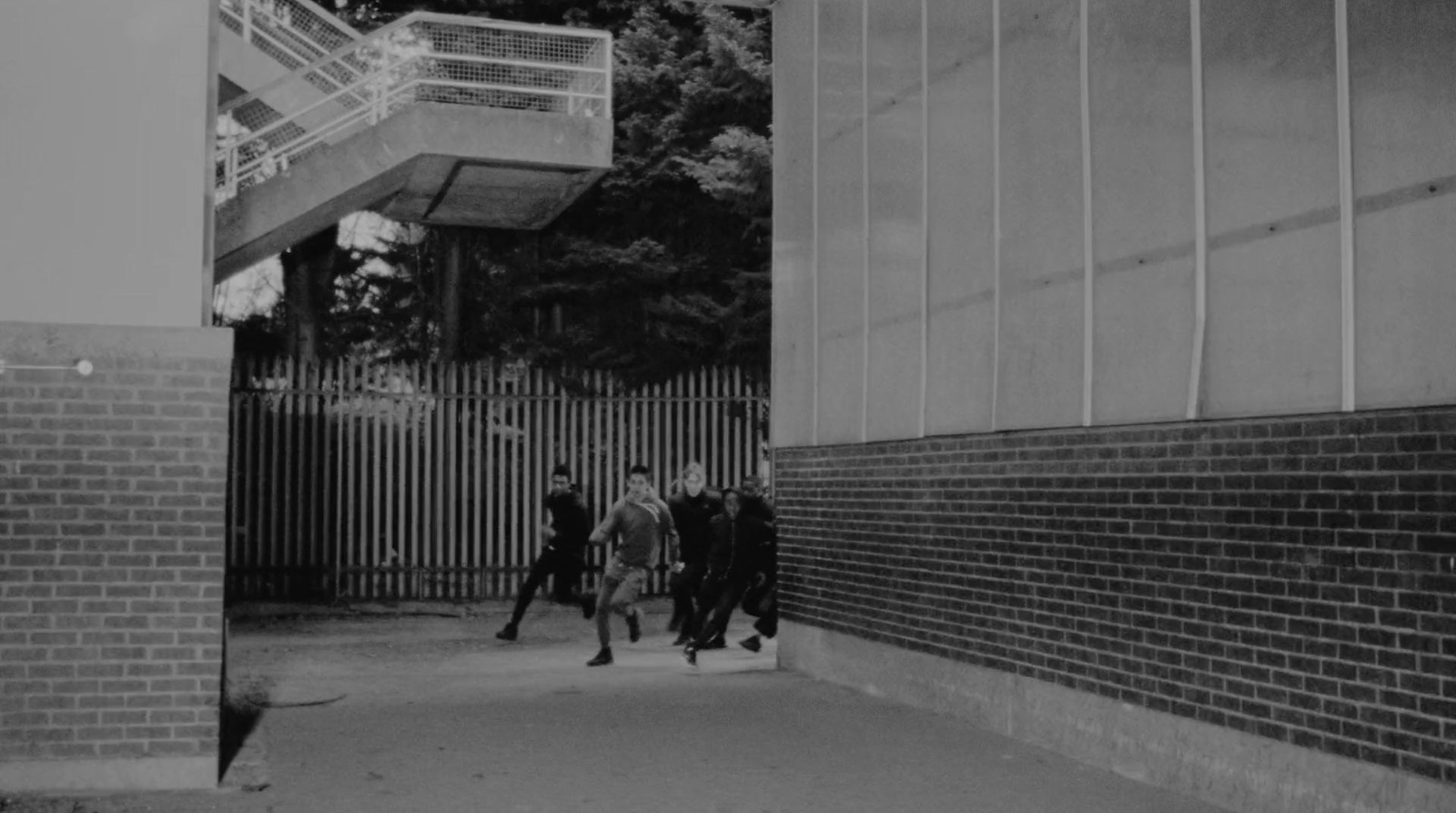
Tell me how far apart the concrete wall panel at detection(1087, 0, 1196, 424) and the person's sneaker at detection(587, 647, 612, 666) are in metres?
6.31

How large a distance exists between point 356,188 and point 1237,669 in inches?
426

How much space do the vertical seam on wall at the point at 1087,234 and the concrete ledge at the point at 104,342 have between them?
4.72m

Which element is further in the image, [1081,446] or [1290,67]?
[1081,446]

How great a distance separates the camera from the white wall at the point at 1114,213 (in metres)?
6.62

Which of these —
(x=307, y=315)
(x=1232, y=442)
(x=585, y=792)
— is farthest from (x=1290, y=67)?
(x=307, y=315)

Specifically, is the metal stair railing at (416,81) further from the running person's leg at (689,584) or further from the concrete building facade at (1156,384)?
the running person's leg at (689,584)

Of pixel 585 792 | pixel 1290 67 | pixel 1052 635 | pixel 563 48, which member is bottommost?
pixel 585 792

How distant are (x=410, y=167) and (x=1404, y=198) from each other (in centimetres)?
1131

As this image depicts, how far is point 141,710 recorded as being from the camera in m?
7.83

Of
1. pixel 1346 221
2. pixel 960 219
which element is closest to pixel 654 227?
pixel 960 219

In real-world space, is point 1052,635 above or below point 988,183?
below

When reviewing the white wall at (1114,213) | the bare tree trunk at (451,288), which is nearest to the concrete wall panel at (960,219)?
the white wall at (1114,213)

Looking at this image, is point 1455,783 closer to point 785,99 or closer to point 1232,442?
point 1232,442

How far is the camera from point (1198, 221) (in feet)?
26.0
